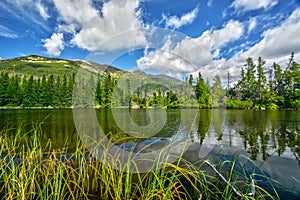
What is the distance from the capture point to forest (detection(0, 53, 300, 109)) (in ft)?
128

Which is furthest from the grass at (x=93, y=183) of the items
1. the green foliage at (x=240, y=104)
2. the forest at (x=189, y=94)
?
the green foliage at (x=240, y=104)

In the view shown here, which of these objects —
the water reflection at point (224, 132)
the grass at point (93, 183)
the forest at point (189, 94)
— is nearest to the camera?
the grass at point (93, 183)

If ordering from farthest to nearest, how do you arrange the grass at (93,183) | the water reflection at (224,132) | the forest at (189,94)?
the forest at (189,94)
the water reflection at (224,132)
the grass at (93,183)

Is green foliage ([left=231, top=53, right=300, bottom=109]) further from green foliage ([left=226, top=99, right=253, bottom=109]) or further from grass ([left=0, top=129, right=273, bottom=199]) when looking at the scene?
grass ([left=0, top=129, right=273, bottom=199])

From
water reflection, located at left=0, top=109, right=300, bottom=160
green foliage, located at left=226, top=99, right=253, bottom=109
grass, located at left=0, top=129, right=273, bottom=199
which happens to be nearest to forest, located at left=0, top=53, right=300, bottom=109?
green foliage, located at left=226, top=99, right=253, bottom=109

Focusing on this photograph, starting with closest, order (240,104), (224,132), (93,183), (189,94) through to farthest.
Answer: (93,183) < (224,132) < (189,94) < (240,104)

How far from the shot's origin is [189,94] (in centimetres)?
3306

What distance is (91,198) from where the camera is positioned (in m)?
3.36

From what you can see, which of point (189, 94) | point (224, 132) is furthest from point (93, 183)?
point (189, 94)

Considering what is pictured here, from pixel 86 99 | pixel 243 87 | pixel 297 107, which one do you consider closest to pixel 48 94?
pixel 86 99

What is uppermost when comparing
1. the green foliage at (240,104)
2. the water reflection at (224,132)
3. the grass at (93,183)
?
the green foliage at (240,104)

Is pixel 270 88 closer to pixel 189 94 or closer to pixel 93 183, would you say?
pixel 189 94

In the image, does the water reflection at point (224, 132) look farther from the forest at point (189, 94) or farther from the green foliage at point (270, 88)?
the green foliage at point (270, 88)

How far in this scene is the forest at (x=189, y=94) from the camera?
39156mm
